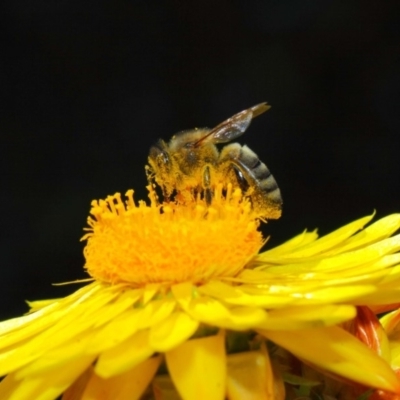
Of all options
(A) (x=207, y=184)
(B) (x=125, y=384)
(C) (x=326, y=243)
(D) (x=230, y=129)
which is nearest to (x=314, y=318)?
(B) (x=125, y=384)

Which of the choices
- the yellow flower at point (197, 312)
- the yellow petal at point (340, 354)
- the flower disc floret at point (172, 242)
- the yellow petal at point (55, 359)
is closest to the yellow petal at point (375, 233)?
the yellow flower at point (197, 312)

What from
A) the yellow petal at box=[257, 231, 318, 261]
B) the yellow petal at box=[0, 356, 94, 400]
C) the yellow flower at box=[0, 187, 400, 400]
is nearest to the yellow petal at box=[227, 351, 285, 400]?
the yellow flower at box=[0, 187, 400, 400]

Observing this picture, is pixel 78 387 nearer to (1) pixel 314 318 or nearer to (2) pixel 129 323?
(2) pixel 129 323

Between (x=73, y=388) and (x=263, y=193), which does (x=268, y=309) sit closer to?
(x=73, y=388)

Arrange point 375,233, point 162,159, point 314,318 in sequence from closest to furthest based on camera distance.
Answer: point 314,318
point 375,233
point 162,159

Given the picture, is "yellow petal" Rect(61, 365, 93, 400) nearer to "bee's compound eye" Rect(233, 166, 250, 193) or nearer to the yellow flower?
the yellow flower

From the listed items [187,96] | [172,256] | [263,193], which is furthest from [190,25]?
[172,256]

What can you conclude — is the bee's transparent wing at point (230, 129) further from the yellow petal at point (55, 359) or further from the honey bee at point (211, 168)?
the yellow petal at point (55, 359)
